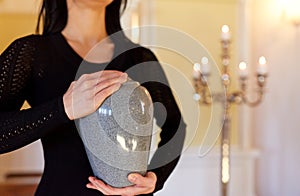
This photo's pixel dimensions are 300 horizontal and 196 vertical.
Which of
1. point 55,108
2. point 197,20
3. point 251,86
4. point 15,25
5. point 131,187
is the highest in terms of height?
point 15,25

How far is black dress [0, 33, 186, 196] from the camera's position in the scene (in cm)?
61

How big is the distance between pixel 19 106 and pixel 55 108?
12cm

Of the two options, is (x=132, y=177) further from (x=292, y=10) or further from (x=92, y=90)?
(x=292, y=10)

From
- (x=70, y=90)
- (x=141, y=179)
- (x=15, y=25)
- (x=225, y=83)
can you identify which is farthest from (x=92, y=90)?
(x=15, y=25)

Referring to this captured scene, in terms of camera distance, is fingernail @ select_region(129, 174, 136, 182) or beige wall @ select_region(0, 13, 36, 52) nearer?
fingernail @ select_region(129, 174, 136, 182)

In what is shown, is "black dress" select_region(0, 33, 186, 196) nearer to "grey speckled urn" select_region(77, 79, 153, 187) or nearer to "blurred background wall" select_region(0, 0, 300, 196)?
"grey speckled urn" select_region(77, 79, 153, 187)

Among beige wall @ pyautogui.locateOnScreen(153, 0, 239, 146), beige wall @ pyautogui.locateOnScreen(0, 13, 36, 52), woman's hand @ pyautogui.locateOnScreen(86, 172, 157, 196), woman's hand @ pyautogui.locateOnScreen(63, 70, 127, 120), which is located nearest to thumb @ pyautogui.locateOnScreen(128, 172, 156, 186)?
woman's hand @ pyautogui.locateOnScreen(86, 172, 157, 196)

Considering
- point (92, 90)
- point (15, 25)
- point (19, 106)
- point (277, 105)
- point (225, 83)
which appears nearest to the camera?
point (92, 90)

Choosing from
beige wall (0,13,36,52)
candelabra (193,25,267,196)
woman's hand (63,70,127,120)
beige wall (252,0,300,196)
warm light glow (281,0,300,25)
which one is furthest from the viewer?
beige wall (0,13,36,52)

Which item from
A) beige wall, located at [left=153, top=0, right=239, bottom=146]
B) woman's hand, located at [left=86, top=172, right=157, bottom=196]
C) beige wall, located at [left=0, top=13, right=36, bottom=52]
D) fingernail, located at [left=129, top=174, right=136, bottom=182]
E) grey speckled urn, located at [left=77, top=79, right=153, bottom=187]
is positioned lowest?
woman's hand, located at [left=86, top=172, right=157, bottom=196]

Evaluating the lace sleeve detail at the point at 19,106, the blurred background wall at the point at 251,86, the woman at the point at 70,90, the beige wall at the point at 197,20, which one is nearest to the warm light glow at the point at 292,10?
the blurred background wall at the point at 251,86

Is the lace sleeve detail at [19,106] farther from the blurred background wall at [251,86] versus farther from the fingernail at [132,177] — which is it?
the blurred background wall at [251,86]

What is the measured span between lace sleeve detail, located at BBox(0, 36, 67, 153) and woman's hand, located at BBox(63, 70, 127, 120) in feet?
0.10

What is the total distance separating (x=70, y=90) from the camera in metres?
0.58
